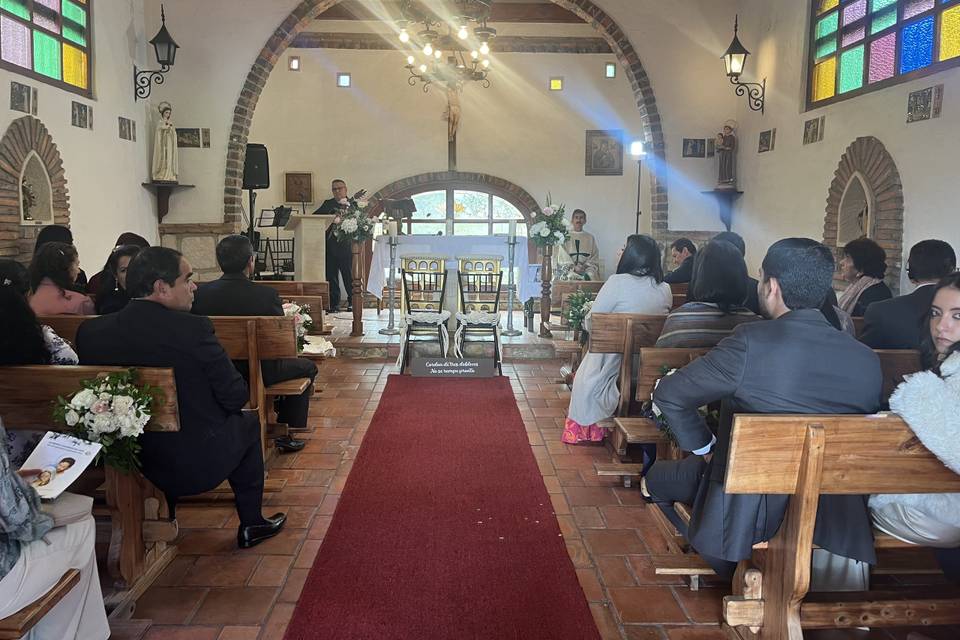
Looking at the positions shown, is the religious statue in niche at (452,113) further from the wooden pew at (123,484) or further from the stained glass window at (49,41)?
the wooden pew at (123,484)

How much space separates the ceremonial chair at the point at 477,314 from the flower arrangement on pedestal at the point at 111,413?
421 cm

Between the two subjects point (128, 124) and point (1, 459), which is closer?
point (1, 459)

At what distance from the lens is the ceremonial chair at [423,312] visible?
21.3ft

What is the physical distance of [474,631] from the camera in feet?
8.05

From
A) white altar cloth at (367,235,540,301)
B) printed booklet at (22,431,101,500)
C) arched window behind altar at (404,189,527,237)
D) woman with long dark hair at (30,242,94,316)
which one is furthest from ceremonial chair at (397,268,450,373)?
arched window behind altar at (404,189,527,237)

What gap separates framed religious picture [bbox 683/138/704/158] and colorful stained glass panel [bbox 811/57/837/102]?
1.86m

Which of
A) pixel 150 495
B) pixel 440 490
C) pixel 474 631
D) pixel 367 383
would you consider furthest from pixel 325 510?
pixel 367 383

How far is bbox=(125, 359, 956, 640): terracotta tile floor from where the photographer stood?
253 cm

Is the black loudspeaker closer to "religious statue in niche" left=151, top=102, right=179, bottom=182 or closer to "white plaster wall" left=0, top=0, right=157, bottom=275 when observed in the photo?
"religious statue in niche" left=151, top=102, right=179, bottom=182

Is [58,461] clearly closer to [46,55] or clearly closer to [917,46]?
[46,55]

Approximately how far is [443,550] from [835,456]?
1.61m

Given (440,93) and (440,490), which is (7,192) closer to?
(440,490)

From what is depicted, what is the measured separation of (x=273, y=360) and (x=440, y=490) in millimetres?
1115

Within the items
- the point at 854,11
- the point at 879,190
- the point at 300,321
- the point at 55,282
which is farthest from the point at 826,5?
the point at 55,282
